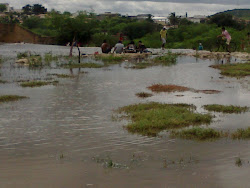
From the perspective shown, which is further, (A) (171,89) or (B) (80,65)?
(B) (80,65)

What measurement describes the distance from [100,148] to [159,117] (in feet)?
6.87

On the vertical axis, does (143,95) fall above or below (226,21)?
below

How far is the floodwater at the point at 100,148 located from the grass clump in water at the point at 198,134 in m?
0.22

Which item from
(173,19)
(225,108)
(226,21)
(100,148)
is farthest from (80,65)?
(173,19)

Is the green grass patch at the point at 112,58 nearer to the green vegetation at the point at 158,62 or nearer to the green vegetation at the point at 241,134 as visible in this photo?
the green vegetation at the point at 158,62

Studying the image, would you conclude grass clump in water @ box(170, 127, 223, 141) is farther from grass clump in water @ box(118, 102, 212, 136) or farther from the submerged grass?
the submerged grass

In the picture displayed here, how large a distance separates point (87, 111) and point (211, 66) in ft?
37.3

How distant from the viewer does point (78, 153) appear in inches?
250

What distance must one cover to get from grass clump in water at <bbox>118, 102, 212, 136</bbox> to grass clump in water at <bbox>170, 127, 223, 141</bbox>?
0.43 m

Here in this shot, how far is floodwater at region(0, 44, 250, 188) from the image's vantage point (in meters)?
5.23

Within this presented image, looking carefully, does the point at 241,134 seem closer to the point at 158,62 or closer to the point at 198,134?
the point at 198,134

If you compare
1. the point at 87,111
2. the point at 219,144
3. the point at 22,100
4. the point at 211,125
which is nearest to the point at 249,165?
the point at 219,144

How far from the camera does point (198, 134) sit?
7215mm

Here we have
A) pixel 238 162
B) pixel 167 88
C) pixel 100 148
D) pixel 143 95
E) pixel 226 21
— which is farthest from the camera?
pixel 226 21
